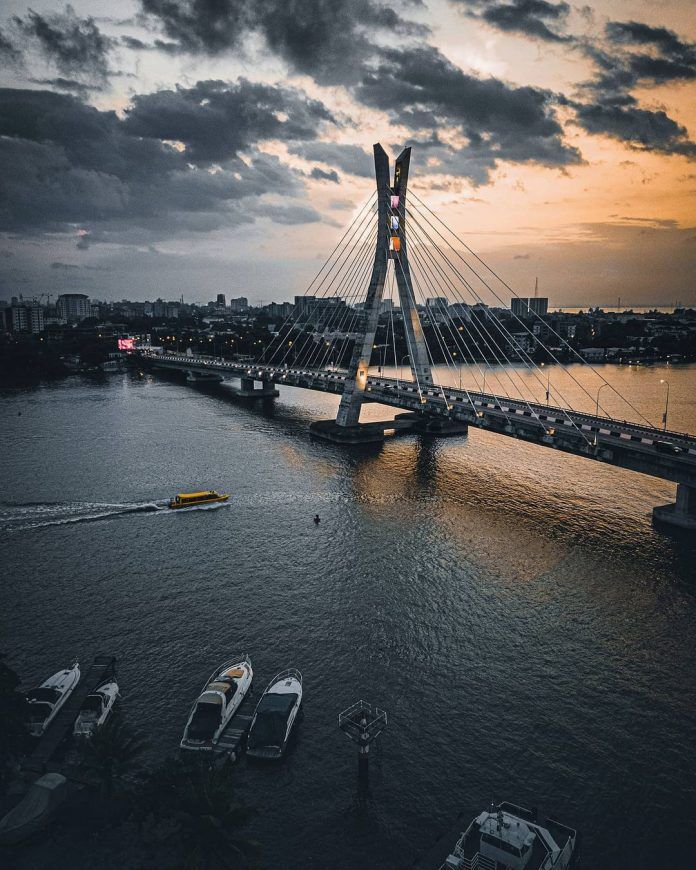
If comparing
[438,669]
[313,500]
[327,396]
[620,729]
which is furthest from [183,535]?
[327,396]

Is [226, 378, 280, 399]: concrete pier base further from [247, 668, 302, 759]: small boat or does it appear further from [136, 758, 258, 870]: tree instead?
[136, 758, 258, 870]: tree

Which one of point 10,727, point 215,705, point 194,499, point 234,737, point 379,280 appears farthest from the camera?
point 379,280

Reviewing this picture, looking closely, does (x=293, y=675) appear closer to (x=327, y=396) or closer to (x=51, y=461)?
(x=51, y=461)

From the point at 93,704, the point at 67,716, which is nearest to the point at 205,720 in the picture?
the point at 93,704

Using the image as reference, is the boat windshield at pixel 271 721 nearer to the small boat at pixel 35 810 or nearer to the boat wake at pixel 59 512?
the small boat at pixel 35 810

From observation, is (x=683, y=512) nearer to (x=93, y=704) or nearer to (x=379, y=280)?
(x=93, y=704)

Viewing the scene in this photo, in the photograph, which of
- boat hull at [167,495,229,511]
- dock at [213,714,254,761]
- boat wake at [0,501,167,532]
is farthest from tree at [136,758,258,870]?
boat hull at [167,495,229,511]

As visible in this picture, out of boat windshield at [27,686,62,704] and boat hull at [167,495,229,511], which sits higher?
boat hull at [167,495,229,511]
